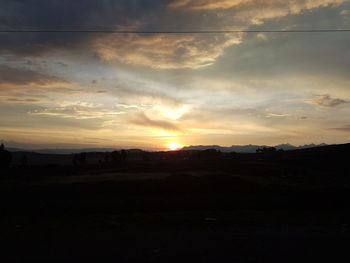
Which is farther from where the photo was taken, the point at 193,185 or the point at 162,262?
the point at 193,185

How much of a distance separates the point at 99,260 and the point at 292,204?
17273mm

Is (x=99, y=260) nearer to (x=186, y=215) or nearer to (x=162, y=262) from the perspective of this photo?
(x=162, y=262)

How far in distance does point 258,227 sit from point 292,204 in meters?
9.12

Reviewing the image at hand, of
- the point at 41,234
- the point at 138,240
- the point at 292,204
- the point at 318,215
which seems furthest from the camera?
the point at 292,204

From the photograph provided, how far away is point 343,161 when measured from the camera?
64062 millimetres

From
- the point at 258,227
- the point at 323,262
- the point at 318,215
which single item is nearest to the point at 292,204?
the point at 318,215

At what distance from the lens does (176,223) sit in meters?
16.9

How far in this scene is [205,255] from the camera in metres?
11.5

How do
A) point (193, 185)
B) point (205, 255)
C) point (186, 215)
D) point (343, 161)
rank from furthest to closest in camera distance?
1. point (343, 161)
2. point (193, 185)
3. point (186, 215)
4. point (205, 255)

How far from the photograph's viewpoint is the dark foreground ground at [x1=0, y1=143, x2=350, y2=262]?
38.6ft

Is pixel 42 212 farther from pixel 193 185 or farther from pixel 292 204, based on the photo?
pixel 292 204

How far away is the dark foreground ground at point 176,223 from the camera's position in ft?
38.6

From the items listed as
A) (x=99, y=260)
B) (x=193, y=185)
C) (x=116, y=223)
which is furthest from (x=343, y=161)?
(x=99, y=260)

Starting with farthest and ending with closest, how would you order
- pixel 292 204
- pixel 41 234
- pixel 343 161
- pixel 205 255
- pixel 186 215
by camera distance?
1. pixel 343 161
2. pixel 292 204
3. pixel 186 215
4. pixel 41 234
5. pixel 205 255
